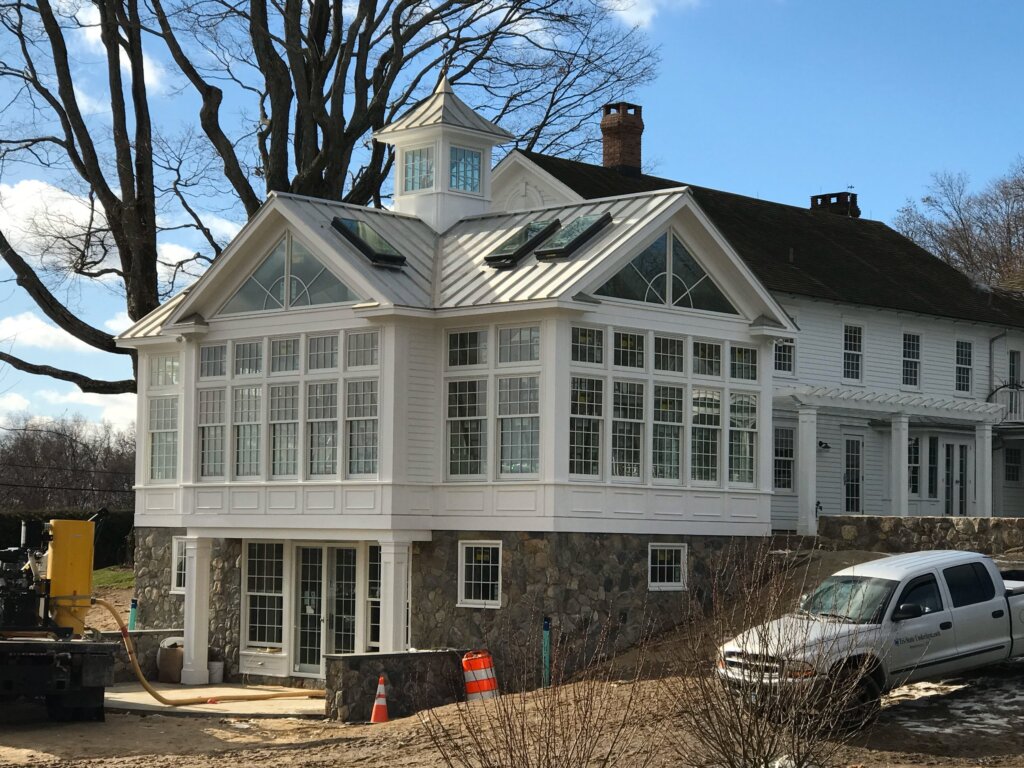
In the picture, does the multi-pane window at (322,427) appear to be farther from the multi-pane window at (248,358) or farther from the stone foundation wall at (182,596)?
the stone foundation wall at (182,596)

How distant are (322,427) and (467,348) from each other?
8.87 ft

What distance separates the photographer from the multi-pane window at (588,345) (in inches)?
948

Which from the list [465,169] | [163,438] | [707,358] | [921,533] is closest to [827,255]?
[921,533]

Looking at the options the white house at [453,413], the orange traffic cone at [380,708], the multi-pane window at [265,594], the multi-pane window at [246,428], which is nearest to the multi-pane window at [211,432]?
the white house at [453,413]

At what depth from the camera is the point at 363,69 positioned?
37094 mm

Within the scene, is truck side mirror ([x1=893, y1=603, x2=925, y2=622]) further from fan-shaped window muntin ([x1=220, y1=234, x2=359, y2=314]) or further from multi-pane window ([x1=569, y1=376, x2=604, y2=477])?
fan-shaped window muntin ([x1=220, y1=234, x2=359, y2=314])

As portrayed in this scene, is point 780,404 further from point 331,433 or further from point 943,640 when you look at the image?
point 943,640

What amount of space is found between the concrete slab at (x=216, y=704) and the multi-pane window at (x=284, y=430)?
11.8 feet

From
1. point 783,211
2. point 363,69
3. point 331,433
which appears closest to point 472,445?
point 331,433

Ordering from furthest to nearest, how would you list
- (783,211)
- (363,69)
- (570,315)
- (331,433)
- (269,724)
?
(783,211) < (363,69) < (331,433) < (570,315) < (269,724)

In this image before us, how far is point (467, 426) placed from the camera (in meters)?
25.0

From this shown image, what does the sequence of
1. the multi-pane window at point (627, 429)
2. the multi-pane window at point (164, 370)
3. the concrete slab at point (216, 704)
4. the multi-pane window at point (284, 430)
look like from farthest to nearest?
1. the multi-pane window at point (164, 370)
2. the multi-pane window at point (284, 430)
3. the multi-pane window at point (627, 429)
4. the concrete slab at point (216, 704)

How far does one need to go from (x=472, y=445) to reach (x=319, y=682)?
4839 millimetres

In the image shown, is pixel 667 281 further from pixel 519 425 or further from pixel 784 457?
pixel 784 457
